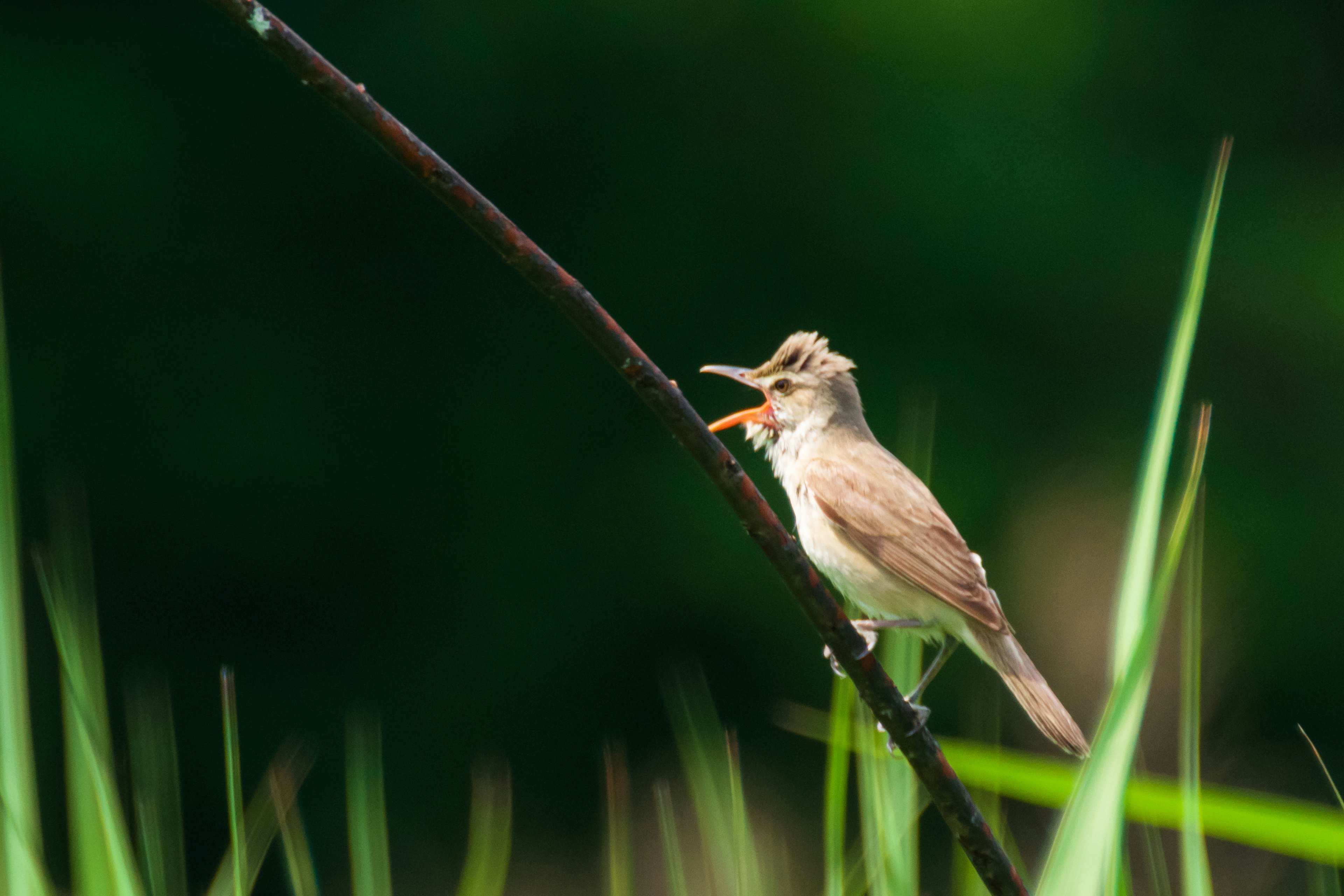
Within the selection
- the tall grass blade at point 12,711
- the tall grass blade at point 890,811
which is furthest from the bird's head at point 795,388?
the tall grass blade at point 12,711

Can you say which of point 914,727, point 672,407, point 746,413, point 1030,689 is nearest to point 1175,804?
point 914,727

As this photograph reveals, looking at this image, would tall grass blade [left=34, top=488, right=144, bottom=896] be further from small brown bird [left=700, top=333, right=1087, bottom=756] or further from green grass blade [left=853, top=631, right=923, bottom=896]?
small brown bird [left=700, top=333, right=1087, bottom=756]

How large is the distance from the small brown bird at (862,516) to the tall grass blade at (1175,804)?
53.1 inches

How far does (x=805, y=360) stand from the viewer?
3.50 meters

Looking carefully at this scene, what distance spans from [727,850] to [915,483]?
199cm

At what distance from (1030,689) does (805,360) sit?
1114mm

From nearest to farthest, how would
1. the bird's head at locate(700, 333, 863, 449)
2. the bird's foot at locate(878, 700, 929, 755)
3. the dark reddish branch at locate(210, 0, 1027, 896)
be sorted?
the dark reddish branch at locate(210, 0, 1027, 896) → the bird's foot at locate(878, 700, 929, 755) → the bird's head at locate(700, 333, 863, 449)

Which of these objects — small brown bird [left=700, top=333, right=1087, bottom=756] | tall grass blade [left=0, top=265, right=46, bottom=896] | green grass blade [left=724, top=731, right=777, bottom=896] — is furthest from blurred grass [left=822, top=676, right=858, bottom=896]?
small brown bird [left=700, top=333, right=1087, bottom=756]

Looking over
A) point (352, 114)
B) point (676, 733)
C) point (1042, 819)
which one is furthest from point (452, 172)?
point (1042, 819)

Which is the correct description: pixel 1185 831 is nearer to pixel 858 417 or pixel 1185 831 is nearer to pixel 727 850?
pixel 727 850

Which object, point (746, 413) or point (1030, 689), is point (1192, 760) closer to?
point (1030, 689)

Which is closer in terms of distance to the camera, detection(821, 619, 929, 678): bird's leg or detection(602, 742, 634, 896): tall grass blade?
detection(602, 742, 634, 896): tall grass blade

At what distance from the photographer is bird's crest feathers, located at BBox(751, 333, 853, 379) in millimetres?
3430

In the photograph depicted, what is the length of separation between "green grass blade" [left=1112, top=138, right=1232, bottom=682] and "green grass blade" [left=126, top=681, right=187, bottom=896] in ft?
3.91
